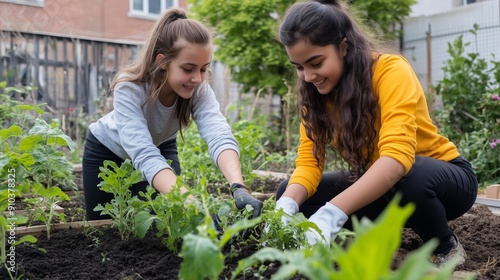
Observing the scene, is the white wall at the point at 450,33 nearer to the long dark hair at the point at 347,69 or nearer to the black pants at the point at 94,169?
the black pants at the point at 94,169

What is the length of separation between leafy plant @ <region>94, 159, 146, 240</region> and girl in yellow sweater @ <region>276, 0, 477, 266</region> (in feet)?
1.89

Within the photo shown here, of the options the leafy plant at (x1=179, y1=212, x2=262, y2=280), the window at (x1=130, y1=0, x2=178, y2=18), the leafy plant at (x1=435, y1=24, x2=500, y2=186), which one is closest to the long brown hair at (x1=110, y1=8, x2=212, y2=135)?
the leafy plant at (x1=179, y1=212, x2=262, y2=280)

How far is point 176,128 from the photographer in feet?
9.80

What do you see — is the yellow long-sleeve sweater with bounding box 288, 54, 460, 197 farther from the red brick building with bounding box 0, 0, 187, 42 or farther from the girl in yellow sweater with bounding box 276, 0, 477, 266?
the red brick building with bounding box 0, 0, 187, 42

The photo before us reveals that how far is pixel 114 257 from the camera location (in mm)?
2016

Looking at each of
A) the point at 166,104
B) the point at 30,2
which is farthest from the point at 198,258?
the point at 30,2

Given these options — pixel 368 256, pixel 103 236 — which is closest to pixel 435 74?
pixel 103 236

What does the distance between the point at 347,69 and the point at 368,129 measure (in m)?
0.25

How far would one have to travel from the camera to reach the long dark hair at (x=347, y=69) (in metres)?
2.13

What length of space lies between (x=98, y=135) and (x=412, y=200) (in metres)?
1.71

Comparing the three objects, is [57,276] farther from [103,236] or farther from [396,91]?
[396,91]

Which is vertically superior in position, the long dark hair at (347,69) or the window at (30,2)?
the window at (30,2)

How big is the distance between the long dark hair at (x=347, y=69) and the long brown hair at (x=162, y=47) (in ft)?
1.50

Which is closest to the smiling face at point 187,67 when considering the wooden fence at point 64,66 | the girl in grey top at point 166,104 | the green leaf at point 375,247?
the girl in grey top at point 166,104
